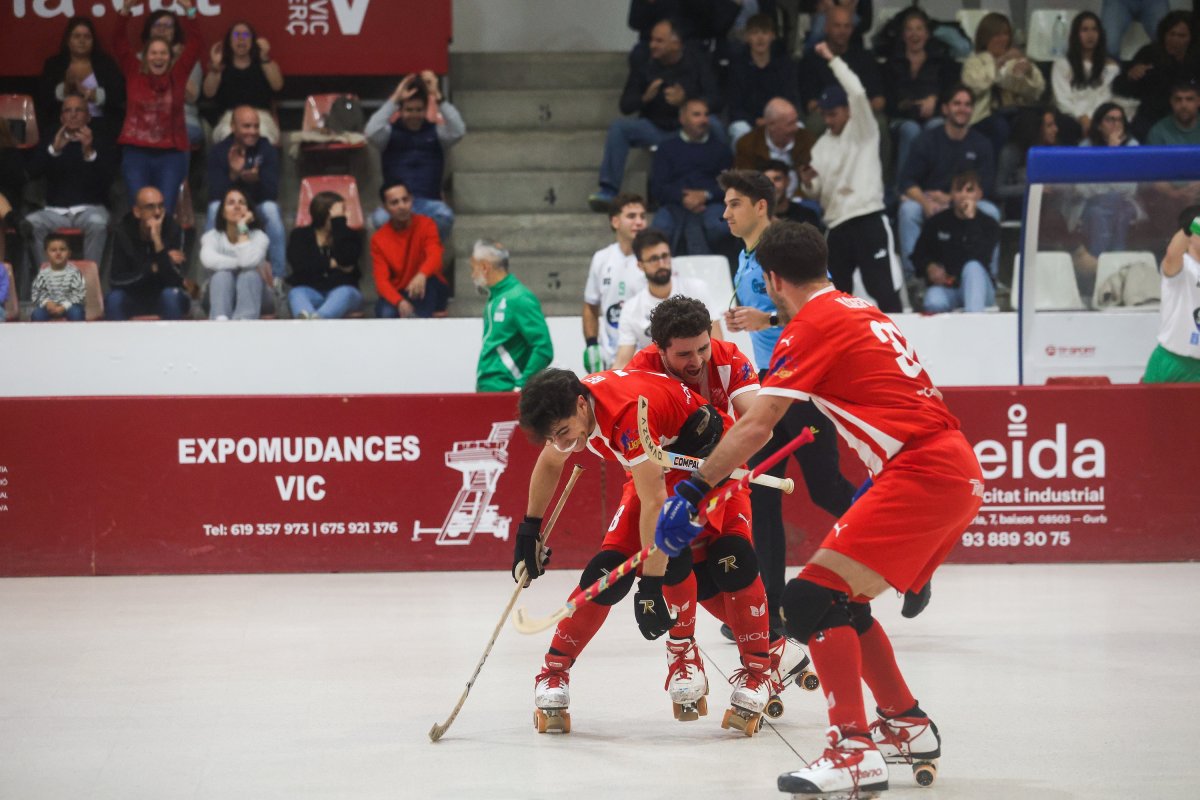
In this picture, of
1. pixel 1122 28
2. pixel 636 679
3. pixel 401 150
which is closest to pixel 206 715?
pixel 636 679

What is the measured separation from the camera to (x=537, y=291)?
1252 centimetres

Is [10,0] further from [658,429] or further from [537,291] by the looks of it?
[658,429]

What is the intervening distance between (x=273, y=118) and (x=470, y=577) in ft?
18.7

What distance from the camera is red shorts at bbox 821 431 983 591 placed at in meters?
4.21

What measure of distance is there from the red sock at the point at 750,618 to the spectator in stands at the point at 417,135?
24.5 feet

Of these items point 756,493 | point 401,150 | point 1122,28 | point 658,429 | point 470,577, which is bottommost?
point 470,577

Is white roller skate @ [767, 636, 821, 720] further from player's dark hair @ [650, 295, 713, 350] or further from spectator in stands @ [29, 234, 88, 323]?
spectator in stands @ [29, 234, 88, 323]

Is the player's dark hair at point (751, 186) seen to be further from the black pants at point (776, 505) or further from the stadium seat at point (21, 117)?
the stadium seat at point (21, 117)

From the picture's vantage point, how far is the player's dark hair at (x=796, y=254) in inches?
175

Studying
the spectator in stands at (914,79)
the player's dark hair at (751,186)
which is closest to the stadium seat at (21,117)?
the spectator in stands at (914,79)

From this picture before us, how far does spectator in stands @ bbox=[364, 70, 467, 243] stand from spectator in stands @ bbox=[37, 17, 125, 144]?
7.23ft

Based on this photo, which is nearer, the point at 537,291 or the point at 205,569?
the point at 205,569

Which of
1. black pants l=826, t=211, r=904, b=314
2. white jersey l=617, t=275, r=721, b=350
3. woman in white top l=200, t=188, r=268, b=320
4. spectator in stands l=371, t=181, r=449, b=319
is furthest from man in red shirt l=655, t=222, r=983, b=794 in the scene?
woman in white top l=200, t=188, r=268, b=320

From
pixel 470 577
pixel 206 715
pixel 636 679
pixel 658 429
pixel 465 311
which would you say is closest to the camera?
pixel 658 429
